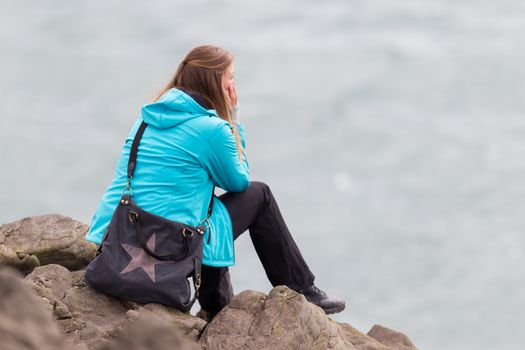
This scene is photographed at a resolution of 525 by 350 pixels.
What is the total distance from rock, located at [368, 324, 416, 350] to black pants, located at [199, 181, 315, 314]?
920 millimetres

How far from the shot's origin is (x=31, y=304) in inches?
240

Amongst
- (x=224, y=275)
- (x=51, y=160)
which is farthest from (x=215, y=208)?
(x=51, y=160)

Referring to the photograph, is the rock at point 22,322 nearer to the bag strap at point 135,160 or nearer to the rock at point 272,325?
the rock at point 272,325

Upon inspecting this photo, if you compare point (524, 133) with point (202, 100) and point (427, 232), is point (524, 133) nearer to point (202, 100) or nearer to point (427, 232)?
point (427, 232)

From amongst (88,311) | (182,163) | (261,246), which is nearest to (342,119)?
(261,246)

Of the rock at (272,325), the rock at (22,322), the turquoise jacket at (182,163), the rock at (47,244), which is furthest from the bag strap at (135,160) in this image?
the rock at (22,322)

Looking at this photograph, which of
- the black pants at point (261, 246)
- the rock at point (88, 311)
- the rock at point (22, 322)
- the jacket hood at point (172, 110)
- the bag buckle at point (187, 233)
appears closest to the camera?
the rock at point (22, 322)

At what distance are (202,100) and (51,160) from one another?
7253 centimetres

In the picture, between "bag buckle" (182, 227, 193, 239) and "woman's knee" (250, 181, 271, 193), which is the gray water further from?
"bag buckle" (182, 227, 193, 239)

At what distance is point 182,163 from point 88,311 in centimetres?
124

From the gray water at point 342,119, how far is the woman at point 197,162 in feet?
216

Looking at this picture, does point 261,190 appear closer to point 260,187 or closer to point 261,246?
point 260,187

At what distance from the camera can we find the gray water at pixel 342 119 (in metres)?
80.8

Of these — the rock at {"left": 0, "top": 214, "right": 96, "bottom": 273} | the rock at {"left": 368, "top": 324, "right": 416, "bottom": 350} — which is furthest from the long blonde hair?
the rock at {"left": 368, "top": 324, "right": 416, "bottom": 350}
